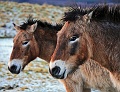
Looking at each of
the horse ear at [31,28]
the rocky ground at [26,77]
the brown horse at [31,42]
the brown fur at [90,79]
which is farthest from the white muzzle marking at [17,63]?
the rocky ground at [26,77]

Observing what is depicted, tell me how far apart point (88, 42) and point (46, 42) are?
261 centimetres

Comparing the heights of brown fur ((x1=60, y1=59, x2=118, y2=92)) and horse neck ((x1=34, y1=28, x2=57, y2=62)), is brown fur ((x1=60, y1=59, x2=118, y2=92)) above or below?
below

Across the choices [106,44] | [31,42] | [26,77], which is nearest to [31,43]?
[31,42]

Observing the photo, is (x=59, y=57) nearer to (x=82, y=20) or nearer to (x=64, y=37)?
(x=64, y=37)

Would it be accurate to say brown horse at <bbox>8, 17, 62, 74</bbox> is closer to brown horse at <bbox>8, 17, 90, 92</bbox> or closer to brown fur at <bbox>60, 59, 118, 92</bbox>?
brown horse at <bbox>8, 17, 90, 92</bbox>

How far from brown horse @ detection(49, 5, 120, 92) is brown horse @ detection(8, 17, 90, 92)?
2.13 m

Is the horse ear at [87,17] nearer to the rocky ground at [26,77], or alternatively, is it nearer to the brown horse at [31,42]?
the brown horse at [31,42]

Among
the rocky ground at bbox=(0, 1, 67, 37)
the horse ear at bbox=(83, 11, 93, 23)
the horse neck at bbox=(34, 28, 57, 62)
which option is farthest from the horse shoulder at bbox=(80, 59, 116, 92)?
the rocky ground at bbox=(0, 1, 67, 37)

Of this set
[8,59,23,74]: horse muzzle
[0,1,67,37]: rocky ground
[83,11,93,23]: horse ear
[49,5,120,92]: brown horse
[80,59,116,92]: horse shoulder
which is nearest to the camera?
[49,5,120,92]: brown horse

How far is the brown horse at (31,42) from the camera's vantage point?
747 centimetres

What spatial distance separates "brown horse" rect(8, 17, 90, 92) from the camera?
7.47m

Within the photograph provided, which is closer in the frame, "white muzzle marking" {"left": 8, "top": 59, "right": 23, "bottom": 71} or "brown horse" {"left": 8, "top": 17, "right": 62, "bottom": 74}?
"white muzzle marking" {"left": 8, "top": 59, "right": 23, "bottom": 71}

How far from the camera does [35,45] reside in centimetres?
775

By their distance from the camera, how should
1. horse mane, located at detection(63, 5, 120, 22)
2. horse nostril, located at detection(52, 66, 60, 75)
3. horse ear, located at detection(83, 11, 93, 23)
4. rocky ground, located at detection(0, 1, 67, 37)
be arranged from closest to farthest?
horse nostril, located at detection(52, 66, 60, 75)
horse ear, located at detection(83, 11, 93, 23)
horse mane, located at detection(63, 5, 120, 22)
rocky ground, located at detection(0, 1, 67, 37)
